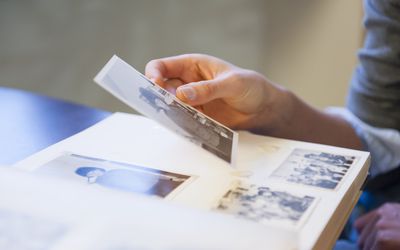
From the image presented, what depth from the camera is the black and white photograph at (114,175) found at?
1.61 ft

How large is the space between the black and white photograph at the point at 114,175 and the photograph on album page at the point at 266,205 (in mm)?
52

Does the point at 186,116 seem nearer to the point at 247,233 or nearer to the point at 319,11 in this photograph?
the point at 247,233

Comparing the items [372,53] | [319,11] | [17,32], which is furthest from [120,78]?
[319,11]

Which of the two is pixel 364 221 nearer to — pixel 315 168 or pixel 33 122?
pixel 315 168

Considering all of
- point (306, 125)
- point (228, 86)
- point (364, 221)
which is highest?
point (228, 86)

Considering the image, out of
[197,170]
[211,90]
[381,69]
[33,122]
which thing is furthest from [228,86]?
[381,69]

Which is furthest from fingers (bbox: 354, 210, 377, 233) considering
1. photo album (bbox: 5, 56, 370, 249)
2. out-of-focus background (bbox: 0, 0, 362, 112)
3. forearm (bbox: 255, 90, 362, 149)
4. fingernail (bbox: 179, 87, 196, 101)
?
out-of-focus background (bbox: 0, 0, 362, 112)

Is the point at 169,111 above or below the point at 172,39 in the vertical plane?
above

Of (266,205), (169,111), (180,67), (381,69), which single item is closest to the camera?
(266,205)

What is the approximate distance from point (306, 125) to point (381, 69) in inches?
8.4

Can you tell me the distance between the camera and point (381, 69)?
3.11ft

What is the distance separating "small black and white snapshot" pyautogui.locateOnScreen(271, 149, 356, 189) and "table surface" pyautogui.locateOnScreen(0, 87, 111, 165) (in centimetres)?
26

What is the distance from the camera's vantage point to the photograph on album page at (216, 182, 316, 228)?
1.44 feet

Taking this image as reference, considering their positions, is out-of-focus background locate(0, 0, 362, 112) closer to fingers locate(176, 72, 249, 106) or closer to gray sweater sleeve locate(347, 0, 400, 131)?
gray sweater sleeve locate(347, 0, 400, 131)
